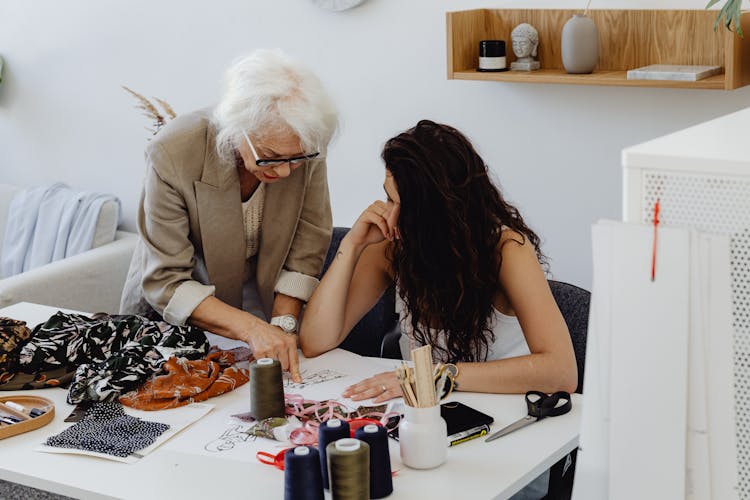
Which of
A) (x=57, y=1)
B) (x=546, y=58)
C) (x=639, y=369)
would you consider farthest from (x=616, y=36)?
(x=57, y=1)

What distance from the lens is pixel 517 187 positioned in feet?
10.5

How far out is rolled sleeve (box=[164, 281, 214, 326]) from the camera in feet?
7.55

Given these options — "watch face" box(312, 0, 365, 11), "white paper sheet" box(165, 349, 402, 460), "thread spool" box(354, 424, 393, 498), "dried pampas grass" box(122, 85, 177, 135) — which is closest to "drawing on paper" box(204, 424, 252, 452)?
"white paper sheet" box(165, 349, 402, 460)

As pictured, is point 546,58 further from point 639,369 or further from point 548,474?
point 639,369

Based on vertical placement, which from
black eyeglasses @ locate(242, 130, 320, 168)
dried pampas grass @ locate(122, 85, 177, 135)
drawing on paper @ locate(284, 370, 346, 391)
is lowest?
drawing on paper @ locate(284, 370, 346, 391)

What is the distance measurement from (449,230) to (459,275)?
10 cm

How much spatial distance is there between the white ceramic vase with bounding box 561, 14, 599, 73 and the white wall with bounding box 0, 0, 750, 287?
15cm

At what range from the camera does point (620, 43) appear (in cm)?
284

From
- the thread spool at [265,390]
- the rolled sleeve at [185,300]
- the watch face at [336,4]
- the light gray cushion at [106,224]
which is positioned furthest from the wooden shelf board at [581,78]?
the light gray cushion at [106,224]

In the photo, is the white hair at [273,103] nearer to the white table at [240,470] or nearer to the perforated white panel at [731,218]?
the white table at [240,470]

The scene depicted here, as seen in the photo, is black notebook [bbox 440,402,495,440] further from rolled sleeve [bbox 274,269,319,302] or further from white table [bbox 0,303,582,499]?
rolled sleeve [bbox 274,269,319,302]

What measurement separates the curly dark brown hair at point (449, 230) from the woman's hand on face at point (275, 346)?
0.29 m

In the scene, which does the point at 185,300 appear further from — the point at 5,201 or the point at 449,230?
the point at 5,201

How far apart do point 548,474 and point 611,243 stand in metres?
0.99
